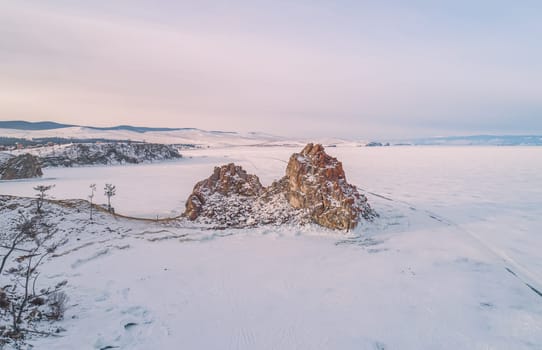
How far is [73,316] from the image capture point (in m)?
7.80

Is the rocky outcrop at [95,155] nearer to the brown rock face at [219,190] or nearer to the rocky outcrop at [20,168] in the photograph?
the rocky outcrop at [20,168]

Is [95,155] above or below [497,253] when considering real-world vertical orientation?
above

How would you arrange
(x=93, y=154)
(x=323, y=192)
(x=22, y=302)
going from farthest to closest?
(x=93, y=154) → (x=323, y=192) → (x=22, y=302)

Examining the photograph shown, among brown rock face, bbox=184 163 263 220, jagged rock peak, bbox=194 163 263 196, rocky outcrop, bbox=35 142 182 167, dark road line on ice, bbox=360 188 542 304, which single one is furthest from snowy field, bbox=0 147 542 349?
rocky outcrop, bbox=35 142 182 167

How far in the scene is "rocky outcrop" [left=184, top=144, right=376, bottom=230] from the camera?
16005mm

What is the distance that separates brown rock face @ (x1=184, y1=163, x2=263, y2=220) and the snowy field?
221 cm

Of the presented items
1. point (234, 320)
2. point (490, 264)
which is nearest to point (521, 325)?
point (490, 264)

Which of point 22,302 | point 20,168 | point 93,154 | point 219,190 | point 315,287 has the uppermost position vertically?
point 93,154

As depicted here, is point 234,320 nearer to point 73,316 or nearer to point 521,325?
point 73,316

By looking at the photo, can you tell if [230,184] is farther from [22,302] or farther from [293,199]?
[22,302]

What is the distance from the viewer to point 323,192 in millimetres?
→ 16656

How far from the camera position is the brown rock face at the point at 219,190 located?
706 inches

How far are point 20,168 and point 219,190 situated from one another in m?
37.0

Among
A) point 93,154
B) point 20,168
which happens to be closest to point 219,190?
point 20,168
